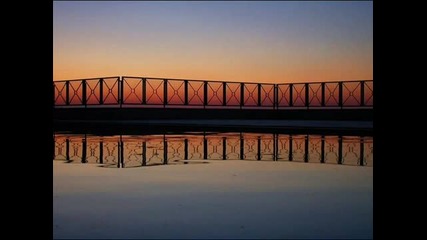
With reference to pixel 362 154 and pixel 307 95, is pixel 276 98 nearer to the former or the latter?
pixel 307 95

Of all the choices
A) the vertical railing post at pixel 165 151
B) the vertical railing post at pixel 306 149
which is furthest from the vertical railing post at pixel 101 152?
the vertical railing post at pixel 306 149

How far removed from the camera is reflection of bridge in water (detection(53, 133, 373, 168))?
7.49 meters

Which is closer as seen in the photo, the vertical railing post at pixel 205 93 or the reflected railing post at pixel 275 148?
the reflected railing post at pixel 275 148

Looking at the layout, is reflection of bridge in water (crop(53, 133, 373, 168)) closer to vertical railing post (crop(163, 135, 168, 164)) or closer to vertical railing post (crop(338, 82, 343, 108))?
vertical railing post (crop(163, 135, 168, 164))

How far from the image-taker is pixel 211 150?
8883 mm

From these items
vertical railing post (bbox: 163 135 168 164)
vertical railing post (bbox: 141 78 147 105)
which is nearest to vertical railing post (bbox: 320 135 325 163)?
vertical railing post (bbox: 163 135 168 164)

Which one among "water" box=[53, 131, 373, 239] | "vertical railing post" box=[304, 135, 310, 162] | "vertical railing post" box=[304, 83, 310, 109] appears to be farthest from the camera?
"vertical railing post" box=[304, 83, 310, 109]

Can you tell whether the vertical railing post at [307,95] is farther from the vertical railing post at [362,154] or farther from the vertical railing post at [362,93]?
the vertical railing post at [362,154]

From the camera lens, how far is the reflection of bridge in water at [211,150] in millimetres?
7492
